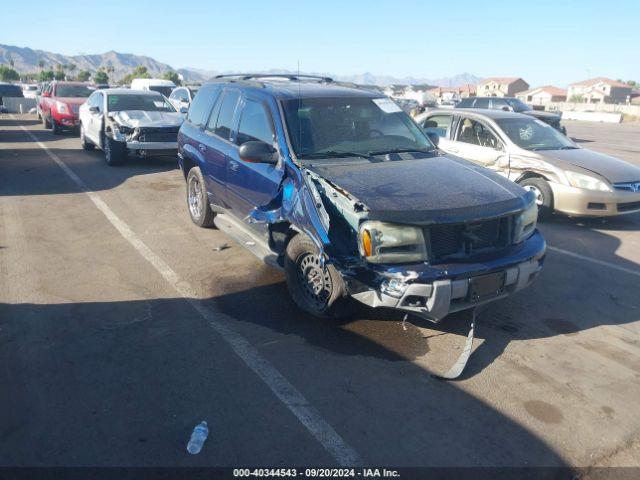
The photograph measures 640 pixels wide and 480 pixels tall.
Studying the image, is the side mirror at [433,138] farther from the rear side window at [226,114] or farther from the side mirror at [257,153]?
the rear side window at [226,114]

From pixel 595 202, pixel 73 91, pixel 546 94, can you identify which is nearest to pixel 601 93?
pixel 546 94

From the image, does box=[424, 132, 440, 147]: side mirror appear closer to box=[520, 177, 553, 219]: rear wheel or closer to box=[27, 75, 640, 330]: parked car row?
box=[27, 75, 640, 330]: parked car row

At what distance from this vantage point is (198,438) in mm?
3033

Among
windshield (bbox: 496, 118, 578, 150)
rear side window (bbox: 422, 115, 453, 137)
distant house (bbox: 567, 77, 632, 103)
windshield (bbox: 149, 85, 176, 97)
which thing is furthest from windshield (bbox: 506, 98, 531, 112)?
distant house (bbox: 567, 77, 632, 103)

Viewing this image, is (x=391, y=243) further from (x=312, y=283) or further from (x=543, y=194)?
(x=543, y=194)

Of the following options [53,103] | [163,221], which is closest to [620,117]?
[53,103]

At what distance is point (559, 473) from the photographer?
2869 millimetres

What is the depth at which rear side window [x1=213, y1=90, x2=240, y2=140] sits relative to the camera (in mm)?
5906

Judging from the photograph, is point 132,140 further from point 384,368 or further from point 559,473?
point 559,473

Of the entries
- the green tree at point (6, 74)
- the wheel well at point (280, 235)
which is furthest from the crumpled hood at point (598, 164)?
the green tree at point (6, 74)

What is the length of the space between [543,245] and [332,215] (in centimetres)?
185

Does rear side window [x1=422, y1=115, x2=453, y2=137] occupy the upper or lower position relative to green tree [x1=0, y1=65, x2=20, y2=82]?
lower

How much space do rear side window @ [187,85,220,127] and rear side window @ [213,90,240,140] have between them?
343 mm

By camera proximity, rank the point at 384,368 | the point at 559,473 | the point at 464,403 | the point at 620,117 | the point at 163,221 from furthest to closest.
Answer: the point at 620,117, the point at 163,221, the point at 384,368, the point at 464,403, the point at 559,473
